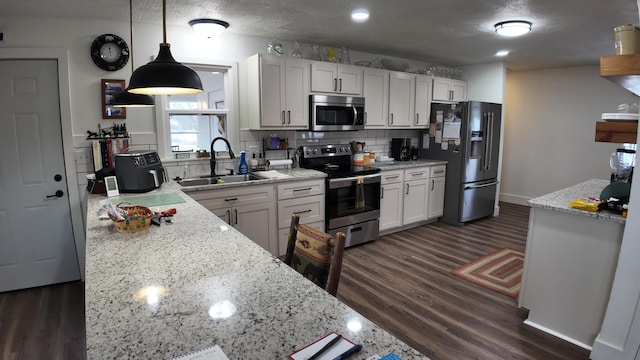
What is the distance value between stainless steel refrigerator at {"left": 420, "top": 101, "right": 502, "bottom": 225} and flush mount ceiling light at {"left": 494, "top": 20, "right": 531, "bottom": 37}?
1.51m

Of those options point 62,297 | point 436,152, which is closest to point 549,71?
point 436,152

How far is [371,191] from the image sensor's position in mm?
4332

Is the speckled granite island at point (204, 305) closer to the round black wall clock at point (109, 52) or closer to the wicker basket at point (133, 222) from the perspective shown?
the wicker basket at point (133, 222)

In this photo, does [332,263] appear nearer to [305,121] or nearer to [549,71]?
[305,121]

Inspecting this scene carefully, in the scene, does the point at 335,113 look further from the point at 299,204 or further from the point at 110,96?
the point at 110,96

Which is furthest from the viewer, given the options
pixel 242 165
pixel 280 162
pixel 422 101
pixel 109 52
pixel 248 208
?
pixel 422 101

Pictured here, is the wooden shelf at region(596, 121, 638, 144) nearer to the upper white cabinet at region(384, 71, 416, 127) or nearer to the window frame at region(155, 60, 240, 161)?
the upper white cabinet at region(384, 71, 416, 127)

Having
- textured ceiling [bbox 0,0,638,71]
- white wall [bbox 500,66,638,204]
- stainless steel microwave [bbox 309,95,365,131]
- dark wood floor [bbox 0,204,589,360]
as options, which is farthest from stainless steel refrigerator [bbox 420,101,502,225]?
stainless steel microwave [bbox 309,95,365,131]

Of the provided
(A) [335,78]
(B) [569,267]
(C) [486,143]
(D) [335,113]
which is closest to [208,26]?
(A) [335,78]

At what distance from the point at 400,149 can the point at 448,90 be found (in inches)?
47.1

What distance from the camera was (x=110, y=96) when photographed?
328 cm

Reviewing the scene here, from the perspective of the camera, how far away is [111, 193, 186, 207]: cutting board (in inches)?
100

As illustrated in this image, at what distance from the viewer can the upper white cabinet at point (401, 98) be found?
15.7 feet

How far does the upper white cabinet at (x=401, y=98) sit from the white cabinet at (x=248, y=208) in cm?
217
